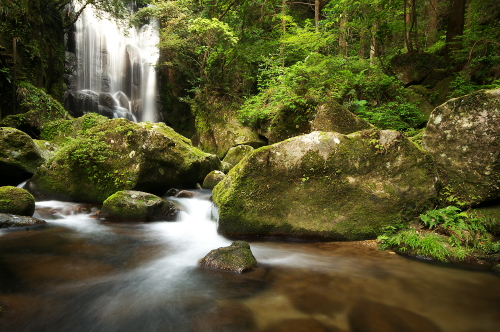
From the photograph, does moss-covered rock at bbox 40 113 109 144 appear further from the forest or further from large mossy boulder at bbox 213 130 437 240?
large mossy boulder at bbox 213 130 437 240

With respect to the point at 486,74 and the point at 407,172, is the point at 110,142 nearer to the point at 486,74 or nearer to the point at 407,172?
the point at 407,172

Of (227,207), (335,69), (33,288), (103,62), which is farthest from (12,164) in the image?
(103,62)

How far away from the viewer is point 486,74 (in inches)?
302

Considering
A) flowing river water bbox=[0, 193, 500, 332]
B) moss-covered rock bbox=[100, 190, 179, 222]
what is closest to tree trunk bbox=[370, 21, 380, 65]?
flowing river water bbox=[0, 193, 500, 332]

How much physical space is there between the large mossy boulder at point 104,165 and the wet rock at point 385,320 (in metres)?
5.96

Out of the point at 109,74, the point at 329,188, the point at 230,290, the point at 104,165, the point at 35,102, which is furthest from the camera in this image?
the point at 109,74

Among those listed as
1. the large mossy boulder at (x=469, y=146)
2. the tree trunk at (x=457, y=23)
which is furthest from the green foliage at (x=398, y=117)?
the tree trunk at (x=457, y=23)

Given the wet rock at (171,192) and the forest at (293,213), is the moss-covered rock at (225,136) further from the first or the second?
the wet rock at (171,192)

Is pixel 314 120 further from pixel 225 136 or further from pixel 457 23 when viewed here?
pixel 457 23

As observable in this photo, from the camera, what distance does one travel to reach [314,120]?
26.8ft

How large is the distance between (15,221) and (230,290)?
4.66 m

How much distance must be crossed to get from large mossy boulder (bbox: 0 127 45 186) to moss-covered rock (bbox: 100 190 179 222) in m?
3.36

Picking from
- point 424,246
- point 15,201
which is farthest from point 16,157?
point 424,246

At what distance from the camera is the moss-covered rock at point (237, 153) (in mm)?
12136
